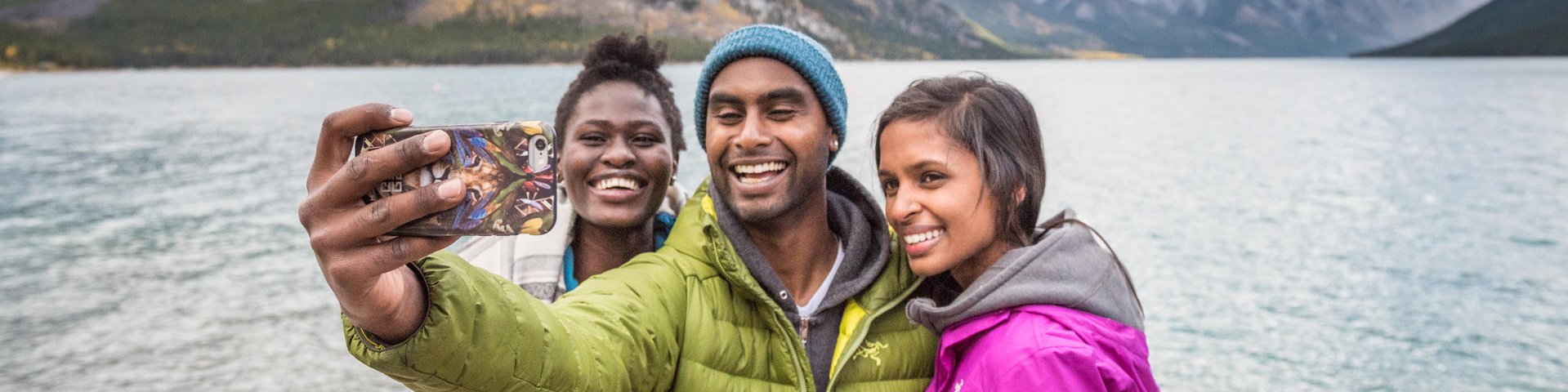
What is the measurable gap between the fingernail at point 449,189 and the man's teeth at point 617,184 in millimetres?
2589

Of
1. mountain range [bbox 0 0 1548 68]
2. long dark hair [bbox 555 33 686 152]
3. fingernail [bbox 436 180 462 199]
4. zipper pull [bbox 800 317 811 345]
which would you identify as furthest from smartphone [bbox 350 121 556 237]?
mountain range [bbox 0 0 1548 68]

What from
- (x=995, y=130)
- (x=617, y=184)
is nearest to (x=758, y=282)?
(x=995, y=130)

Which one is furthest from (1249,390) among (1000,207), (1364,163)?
(1364,163)

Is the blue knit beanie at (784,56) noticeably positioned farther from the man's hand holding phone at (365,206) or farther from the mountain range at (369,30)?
the mountain range at (369,30)

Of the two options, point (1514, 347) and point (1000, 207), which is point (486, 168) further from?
point (1514, 347)

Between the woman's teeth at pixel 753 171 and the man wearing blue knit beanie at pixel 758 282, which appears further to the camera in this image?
the woman's teeth at pixel 753 171

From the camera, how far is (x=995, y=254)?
3123 millimetres

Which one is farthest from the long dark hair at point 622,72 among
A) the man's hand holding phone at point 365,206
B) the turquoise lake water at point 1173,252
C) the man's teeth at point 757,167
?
the man's hand holding phone at point 365,206

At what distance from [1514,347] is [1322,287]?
325cm

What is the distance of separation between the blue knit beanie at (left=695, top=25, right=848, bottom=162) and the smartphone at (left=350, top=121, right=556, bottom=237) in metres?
1.55

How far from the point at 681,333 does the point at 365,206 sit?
1.44 m

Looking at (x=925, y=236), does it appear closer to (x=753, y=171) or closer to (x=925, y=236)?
(x=925, y=236)

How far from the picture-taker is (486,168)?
1.74 m

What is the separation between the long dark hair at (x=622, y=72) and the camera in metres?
4.45
